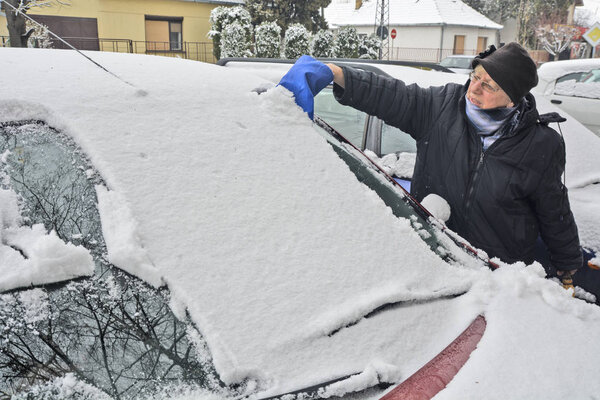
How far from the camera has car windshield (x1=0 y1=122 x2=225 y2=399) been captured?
40.2 inches

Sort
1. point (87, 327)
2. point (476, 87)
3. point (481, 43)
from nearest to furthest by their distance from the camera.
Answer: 1. point (87, 327)
2. point (476, 87)
3. point (481, 43)

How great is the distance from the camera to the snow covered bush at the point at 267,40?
1505 cm

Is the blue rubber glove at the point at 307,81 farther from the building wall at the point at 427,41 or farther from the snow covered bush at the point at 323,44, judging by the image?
the building wall at the point at 427,41

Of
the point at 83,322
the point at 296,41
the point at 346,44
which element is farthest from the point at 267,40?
the point at 83,322

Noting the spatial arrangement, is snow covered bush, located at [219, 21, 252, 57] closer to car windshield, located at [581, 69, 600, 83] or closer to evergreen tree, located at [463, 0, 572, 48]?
car windshield, located at [581, 69, 600, 83]

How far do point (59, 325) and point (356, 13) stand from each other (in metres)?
33.3

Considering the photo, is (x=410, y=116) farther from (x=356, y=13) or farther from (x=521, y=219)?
(x=356, y=13)

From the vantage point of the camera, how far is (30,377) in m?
1.00

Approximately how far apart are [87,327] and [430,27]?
30.3 m

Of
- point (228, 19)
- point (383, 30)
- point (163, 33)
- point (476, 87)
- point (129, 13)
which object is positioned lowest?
point (476, 87)

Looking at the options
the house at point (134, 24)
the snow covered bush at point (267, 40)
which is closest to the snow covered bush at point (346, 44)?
the snow covered bush at point (267, 40)

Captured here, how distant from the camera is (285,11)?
19500mm

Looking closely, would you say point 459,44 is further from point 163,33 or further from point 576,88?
point 576,88

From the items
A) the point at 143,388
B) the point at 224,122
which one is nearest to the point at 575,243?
the point at 224,122
